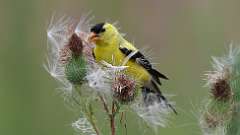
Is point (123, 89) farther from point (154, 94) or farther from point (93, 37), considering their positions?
point (154, 94)

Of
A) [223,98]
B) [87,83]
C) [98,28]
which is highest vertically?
[98,28]

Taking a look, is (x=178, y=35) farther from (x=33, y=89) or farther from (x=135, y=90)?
(x=135, y=90)

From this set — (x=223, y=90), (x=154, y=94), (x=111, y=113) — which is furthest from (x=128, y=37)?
(x=223, y=90)

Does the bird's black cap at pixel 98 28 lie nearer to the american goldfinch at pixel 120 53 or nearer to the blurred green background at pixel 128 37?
the american goldfinch at pixel 120 53

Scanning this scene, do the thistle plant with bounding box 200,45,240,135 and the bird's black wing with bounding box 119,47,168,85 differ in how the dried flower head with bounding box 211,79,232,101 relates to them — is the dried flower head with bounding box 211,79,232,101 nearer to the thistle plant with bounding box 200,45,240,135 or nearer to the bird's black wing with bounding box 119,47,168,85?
the thistle plant with bounding box 200,45,240,135

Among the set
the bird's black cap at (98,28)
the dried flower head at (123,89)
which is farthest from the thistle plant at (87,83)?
the bird's black cap at (98,28)

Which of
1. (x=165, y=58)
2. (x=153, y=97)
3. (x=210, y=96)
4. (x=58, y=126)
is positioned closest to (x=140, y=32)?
(x=165, y=58)

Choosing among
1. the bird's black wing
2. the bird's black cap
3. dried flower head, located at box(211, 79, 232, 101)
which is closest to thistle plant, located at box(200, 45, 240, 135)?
dried flower head, located at box(211, 79, 232, 101)
